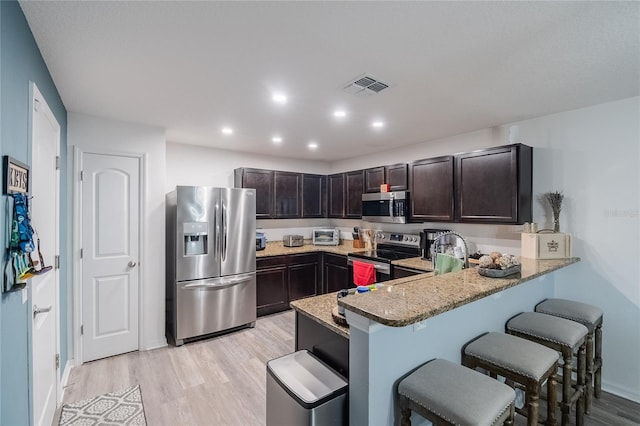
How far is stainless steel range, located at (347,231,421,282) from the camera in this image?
369 cm

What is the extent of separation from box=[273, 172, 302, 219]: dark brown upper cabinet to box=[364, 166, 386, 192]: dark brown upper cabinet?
3.74ft

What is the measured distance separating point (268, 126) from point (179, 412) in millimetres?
2731

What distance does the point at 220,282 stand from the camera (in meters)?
3.56

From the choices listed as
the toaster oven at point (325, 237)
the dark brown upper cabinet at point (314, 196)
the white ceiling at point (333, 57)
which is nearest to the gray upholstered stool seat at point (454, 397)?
the white ceiling at point (333, 57)

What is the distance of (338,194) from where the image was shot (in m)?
4.98

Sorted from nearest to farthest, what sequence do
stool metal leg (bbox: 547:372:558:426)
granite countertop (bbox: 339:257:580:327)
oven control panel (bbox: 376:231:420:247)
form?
granite countertop (bbox: 339:257:580:327) → stool metal leg (bbox: 547:372:558:426) → oven control panel (bbox: 376:231:420:247)

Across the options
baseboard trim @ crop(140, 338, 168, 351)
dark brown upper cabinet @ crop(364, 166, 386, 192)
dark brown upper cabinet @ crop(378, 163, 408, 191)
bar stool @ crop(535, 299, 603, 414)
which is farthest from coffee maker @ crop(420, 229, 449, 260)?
baseboard trim @ crop(140, 338, 168, 351)

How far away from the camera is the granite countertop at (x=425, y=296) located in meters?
1.33

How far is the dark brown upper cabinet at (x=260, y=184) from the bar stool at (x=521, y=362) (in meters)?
3.32

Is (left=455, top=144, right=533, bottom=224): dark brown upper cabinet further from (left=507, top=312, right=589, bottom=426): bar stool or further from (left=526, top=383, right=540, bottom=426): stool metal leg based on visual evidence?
(left=526, top=383, right=540, bottom=426): stool metal leg

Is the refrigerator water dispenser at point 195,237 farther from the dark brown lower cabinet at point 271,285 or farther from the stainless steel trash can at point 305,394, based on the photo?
the stainless steel trash can at point 305,394

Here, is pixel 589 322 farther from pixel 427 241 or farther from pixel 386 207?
pixel 386 207

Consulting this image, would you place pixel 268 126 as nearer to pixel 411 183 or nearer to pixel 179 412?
pixel 411 183

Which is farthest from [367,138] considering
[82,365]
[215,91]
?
[82,365]
